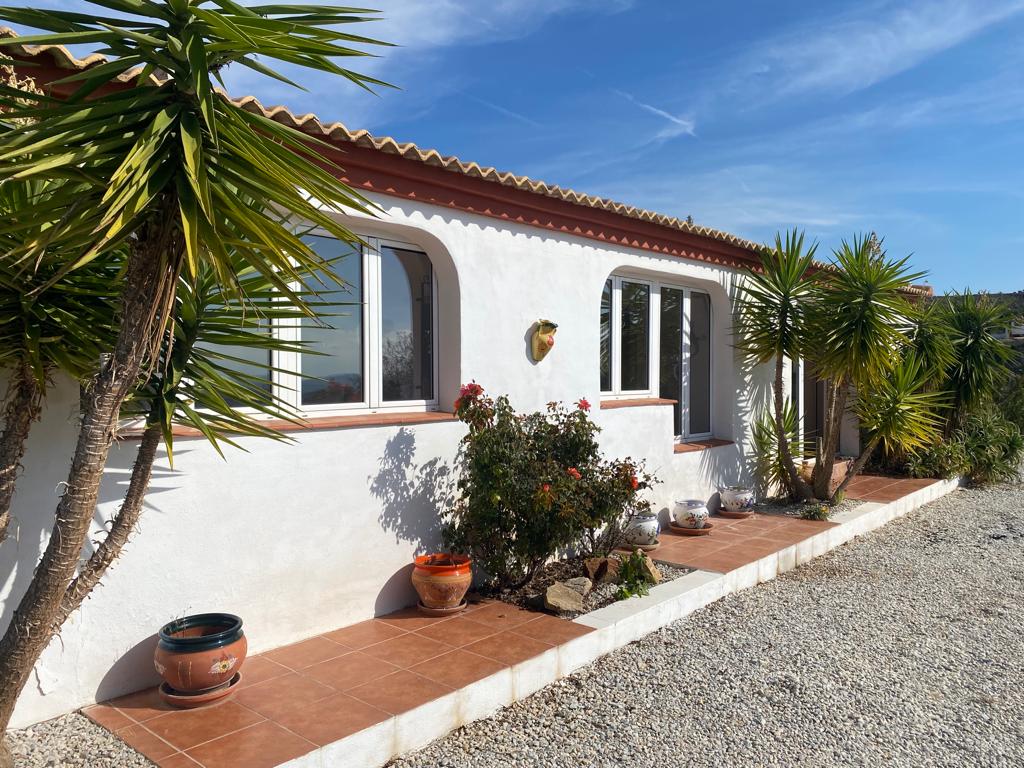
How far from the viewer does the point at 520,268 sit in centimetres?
745

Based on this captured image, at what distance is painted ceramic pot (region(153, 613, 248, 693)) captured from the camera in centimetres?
440

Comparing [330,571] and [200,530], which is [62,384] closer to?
[200,530]

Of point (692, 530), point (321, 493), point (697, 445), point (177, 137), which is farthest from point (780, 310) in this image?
point (177, 137)

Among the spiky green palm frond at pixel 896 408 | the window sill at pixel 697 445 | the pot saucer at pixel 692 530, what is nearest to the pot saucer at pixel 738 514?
the window sill at pixel 697 445

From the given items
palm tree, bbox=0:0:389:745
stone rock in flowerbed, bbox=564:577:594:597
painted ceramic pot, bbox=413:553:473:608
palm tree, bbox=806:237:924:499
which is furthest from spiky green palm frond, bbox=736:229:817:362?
palm tree, bbox=0:0:389:745

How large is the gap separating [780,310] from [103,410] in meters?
9.30

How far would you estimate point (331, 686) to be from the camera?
15.7 feet

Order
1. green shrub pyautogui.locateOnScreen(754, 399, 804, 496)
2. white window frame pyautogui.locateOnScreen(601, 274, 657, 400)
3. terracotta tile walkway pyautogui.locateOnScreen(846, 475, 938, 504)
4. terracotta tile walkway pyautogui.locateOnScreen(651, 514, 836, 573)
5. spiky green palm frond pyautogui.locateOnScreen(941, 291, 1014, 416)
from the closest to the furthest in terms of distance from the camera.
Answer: terracotta tile walkway pyautogui.locateOnScreen(651, 514, 836, 573), white window frame pyautogui.locateOnScreen(601, 274, 657, 400), green shrub pyautogui.locateOnScreen(754, 399, 804, 496), terracotta tile walkway pyautogui.locateOnScreen(846, 475, 938, 504), spiky green palm frond pyautogui.locateOnScreen(941, 291, 1014, 416)

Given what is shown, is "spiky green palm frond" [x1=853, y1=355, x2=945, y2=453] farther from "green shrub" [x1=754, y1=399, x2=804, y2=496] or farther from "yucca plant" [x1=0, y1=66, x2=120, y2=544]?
"yucca plant" [x1=0, y1=66, x2=120, y2=544]

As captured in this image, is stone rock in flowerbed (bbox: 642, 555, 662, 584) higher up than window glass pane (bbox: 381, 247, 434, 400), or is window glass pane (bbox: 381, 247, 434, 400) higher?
window glass pane (bbox: 381, 247, 434, 400)

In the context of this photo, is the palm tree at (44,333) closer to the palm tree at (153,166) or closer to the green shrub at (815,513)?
the palm tree at (153,166)

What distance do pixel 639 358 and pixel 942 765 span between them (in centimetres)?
618

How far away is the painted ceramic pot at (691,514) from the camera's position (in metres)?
9.17

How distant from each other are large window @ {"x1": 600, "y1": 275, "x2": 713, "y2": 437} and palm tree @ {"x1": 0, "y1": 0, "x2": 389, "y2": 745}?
635 cm
